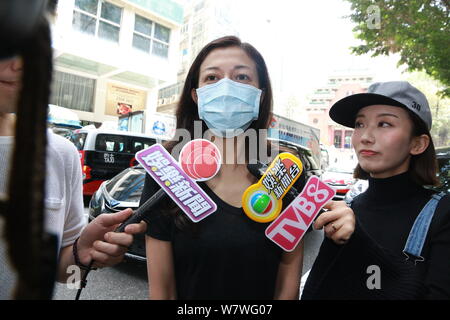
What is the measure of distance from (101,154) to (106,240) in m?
→ 5.45

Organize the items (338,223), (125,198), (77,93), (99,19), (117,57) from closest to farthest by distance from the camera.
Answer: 1. (338,223)
2. (125,198)
3. (99,19)
4. (117,57)
5. (77,93)

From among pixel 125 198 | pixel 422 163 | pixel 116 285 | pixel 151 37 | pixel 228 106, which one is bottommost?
pixel 116 285

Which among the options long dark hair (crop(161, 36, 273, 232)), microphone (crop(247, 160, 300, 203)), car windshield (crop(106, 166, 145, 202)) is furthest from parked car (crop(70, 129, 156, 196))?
microphone (crop(247, 160, 300, 203))

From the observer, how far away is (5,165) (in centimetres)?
82

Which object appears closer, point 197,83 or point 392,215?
point 392,215

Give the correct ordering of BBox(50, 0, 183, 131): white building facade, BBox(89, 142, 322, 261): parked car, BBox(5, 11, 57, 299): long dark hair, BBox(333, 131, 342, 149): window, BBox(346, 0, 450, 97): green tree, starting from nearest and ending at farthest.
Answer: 1. BBox(5, 11, 57, 299): long dark hair
2. BBox(89, 142, 322, 261): parked car
3. BBox(346, 0, 450, 97): green tree
4. BBox(50, 0, 183, 131): white building facade
5. BBox(333, 131, 342, 149): window

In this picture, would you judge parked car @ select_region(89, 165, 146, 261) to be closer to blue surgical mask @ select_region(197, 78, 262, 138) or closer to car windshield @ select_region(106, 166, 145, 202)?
car windshield @ select_region(106, 166, 145, 202)

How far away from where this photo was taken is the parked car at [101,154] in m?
5.68

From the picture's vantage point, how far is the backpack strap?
95 centimetres

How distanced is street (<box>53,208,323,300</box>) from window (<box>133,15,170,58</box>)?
1217 cm

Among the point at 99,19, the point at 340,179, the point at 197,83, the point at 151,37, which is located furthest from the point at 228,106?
the point at 151,37

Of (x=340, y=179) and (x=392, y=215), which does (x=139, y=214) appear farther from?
(x=340, y=179)

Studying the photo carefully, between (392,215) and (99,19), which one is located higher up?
(99,19)

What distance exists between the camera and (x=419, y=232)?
38.4 inches
